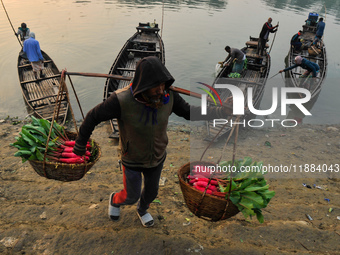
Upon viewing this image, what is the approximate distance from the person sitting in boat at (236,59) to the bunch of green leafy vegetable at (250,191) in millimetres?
7567

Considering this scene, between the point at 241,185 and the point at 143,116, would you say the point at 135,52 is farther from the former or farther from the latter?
the point at 241,185

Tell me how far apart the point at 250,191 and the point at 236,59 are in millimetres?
8452

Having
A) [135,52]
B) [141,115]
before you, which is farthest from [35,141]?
[135,52]

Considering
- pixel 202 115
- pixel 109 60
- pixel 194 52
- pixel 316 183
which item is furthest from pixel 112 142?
pixel 194 52

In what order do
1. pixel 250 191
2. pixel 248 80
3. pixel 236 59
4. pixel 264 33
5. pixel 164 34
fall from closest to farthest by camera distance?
1. pixel 250 191
2. pixel 248 80
3. pixel 236 59
4. pixel 264 33
5. pixel 164 34

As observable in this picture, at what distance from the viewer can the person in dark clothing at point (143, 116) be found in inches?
92.4

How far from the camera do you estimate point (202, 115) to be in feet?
9.73

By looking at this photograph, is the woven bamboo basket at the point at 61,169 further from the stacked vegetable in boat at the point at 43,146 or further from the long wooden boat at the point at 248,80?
the long wooden boat at the point at 248,80

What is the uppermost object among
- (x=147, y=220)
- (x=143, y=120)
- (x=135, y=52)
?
(x=143, y=120)

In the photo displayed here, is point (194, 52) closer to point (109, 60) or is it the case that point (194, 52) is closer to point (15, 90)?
point (109, 60)

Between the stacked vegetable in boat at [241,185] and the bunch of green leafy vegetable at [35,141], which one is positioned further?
the bunch of green leafy vegetable at [35,141]

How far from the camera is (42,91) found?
9.38 metres

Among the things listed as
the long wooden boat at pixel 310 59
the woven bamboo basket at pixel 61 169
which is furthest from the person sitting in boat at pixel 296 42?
the woven bamboo basket at pixel 61 169

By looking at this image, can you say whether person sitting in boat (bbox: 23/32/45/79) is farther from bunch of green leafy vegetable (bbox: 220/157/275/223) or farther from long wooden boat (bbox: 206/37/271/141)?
bunch of green leafy vegetable (bbox: 220/157/275/223)
